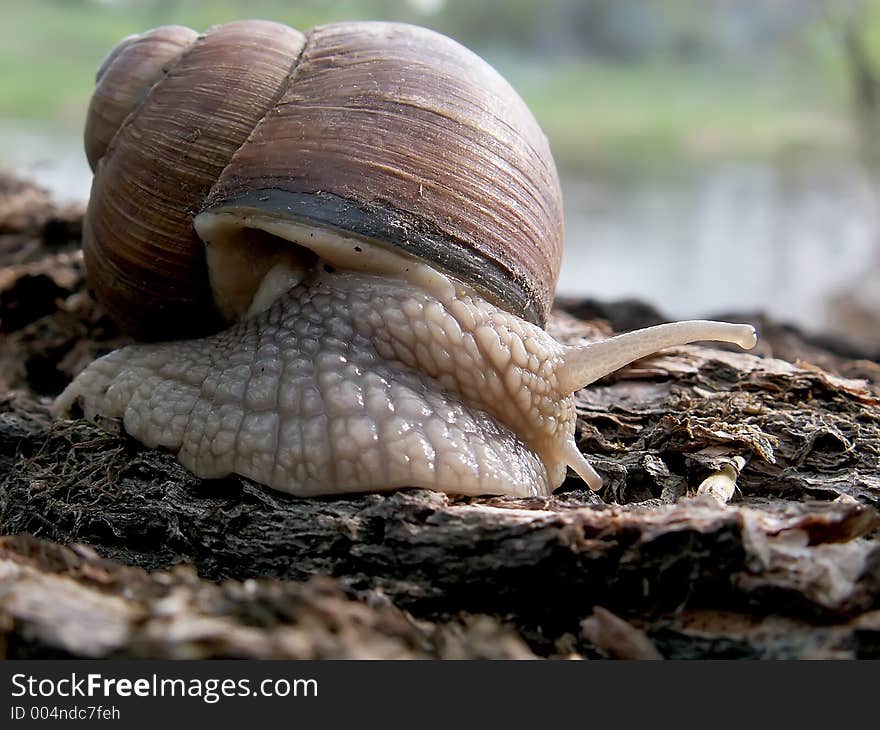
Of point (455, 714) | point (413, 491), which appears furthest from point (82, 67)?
point (455, 714)

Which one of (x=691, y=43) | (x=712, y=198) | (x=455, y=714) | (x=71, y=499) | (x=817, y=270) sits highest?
(x=691, y=43)

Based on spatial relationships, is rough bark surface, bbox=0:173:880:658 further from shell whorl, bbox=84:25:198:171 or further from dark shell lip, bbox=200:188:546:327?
shell whorl, bbox=84:25:198:171

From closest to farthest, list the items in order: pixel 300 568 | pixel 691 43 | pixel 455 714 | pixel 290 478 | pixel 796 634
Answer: pixel 455 714 < pixel 796 634 < pixel 300 568 < pixel 290 478 < pixel 691 43

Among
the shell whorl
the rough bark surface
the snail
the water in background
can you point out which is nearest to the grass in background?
the water in background

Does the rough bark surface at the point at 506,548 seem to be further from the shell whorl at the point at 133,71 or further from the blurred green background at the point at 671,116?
the blurred green background at the point at 671,116

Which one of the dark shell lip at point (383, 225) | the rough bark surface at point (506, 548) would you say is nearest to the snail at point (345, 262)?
the dark shell lip at point (383, 225)

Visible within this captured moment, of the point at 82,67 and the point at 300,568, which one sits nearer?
the point at 300,568

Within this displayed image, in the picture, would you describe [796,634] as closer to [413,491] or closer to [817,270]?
[413,491]
